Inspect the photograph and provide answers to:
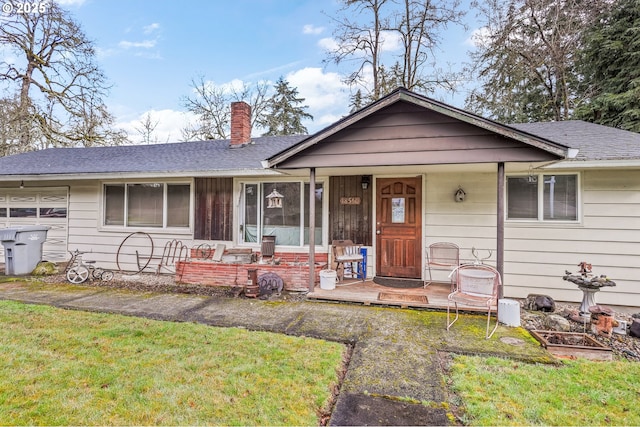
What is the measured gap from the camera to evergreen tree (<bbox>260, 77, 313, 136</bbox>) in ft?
65.4

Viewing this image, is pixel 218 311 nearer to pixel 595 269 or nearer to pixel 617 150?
pixel 595 269

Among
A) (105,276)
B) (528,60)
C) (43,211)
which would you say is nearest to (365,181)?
(105,276)

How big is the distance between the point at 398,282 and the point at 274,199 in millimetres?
3156

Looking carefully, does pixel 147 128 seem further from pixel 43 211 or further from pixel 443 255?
pixel 443 255

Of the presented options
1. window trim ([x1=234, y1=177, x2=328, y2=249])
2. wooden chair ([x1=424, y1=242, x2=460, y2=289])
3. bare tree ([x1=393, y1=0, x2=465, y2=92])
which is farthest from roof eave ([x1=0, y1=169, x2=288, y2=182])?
bare tree ([x1=393, y1=0, x2=465, y2=92])

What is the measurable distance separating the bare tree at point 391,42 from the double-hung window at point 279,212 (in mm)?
10484

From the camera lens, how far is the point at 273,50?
46.7ft

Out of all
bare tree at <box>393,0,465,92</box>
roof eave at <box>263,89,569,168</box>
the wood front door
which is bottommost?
the wood front door

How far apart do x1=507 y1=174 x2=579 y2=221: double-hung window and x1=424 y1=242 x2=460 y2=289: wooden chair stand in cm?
117

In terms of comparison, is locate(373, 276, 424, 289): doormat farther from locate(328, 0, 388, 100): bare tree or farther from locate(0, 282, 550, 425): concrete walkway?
locate(328, 0, 388, 100): bare tree

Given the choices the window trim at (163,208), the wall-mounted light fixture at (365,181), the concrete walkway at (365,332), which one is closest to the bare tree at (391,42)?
the wall-mounted light fixture at (365,181)

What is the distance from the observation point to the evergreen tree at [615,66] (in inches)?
368

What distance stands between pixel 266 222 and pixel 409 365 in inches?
179

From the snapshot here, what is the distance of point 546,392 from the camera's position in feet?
8.36
